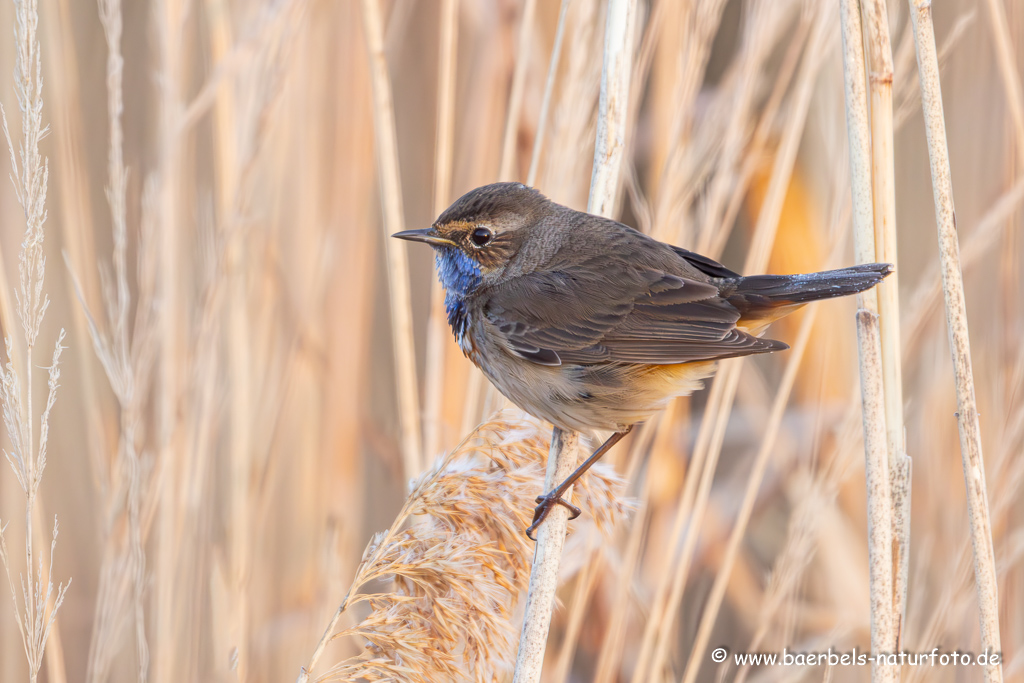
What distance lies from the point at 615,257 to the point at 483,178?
0.79m

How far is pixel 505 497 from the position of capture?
1959 mm

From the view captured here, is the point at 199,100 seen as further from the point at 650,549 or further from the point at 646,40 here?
the point at 650,549

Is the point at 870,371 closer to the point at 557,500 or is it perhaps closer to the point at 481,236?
the point at 557,500

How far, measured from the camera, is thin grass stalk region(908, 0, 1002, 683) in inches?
73.4

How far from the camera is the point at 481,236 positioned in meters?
2.40

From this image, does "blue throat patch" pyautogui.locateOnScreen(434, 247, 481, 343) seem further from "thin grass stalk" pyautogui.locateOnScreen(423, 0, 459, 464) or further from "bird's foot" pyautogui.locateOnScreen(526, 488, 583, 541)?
"bird's foot" pyautogui.locateOnScreen(526, 488, 583, 541)

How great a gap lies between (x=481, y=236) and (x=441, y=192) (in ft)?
0.77

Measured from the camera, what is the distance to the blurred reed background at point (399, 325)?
91.8 inches

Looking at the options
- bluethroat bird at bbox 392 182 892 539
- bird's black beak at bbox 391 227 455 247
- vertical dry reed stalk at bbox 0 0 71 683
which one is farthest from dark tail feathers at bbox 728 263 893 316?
vertical dry reed stalk at bbox 0 0 71 683

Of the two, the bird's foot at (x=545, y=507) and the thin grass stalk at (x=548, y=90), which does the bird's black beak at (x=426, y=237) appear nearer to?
the thin grass stalk at (x=548, y=90)

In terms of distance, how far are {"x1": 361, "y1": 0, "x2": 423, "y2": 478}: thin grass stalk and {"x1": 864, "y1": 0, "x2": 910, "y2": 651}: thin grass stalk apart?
130 centimetres

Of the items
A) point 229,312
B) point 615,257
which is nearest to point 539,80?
point 615,257

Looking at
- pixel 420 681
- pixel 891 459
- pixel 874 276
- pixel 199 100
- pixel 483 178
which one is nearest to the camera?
pixel 420 681

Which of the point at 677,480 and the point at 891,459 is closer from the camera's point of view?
the point at 891,459
